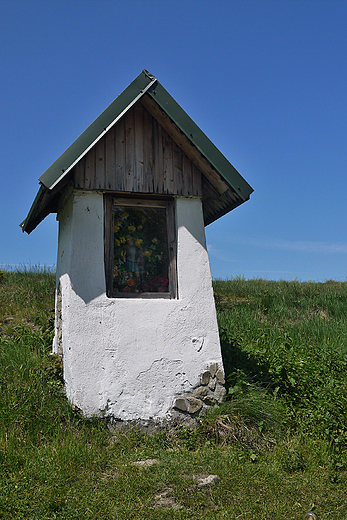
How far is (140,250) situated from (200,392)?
208 centimetres

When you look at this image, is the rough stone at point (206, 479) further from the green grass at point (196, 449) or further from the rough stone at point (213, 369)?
the rough stone at point (213, 369)

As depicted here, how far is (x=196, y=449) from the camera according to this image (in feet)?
16.7

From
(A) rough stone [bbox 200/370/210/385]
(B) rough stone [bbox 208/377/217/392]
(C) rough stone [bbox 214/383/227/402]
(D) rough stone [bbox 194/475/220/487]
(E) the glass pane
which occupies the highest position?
(E) the glass pane

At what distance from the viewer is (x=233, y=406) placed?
5.46m

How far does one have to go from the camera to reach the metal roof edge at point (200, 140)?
227 inches

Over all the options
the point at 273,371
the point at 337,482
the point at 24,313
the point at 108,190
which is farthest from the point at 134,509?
the point at 24,313

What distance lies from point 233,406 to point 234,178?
9.85ft

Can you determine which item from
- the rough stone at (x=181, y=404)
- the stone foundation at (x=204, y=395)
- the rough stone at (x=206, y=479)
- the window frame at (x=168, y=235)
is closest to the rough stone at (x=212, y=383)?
the stone foundation at (x=204, y=395)

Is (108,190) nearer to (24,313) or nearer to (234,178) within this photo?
(234,178)

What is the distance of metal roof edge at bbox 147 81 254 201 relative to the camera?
577 cm

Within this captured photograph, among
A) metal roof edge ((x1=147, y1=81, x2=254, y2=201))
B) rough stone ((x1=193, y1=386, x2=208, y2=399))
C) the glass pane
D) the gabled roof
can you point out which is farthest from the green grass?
metal roof edge ((x1=147, y1=81, x2=254, y2=201))

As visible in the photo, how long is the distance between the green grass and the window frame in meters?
1.45

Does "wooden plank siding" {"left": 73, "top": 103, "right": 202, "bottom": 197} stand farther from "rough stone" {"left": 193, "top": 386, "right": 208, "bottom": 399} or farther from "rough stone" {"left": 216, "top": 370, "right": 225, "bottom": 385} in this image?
"rough stone" {"left": 193, "top": 386, "right": 208, "bottom": 399}

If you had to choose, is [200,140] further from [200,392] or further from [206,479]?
[206,479]
